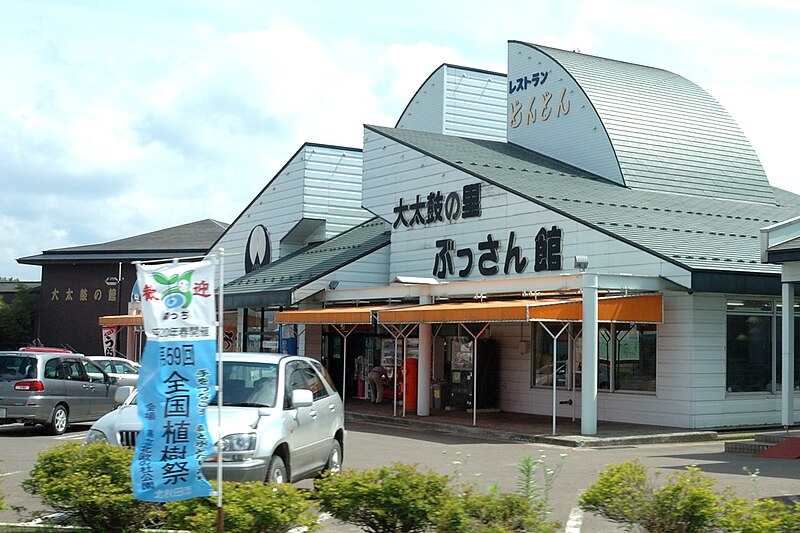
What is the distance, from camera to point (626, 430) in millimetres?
20797

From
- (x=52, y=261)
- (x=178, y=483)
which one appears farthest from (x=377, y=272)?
(x=52, y=261)

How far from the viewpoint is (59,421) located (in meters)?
20.6

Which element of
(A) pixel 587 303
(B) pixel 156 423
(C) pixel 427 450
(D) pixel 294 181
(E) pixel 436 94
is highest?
(E) pixel 436 94

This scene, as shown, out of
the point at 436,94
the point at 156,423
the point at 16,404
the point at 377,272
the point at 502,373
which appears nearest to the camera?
the point at 156,423

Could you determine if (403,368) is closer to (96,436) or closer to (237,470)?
(96,436)

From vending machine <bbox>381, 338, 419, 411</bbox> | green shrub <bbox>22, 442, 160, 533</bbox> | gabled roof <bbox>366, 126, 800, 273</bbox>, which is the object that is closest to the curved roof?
gabled roof <bbox>366, 126, 800, 273</bbox>

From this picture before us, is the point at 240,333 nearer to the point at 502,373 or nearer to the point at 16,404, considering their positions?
the point at 502,373

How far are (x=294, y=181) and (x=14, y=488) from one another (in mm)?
24249

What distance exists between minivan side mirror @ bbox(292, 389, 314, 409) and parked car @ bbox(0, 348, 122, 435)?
10.4 metres

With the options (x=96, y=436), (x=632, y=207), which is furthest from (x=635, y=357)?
(x=96, y=436)

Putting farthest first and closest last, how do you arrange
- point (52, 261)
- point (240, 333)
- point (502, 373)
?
point (52, 261) < point (240, 333) < point (502, 373)

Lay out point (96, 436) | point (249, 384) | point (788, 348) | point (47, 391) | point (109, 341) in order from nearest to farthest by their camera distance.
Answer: point (96, 436) → point (249, 384) → point (788, 348) → point (47, 391) → point (109, 341)

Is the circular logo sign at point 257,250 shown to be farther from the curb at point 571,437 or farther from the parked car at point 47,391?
the parked car at point 47,391

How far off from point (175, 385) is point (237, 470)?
3.00 m
